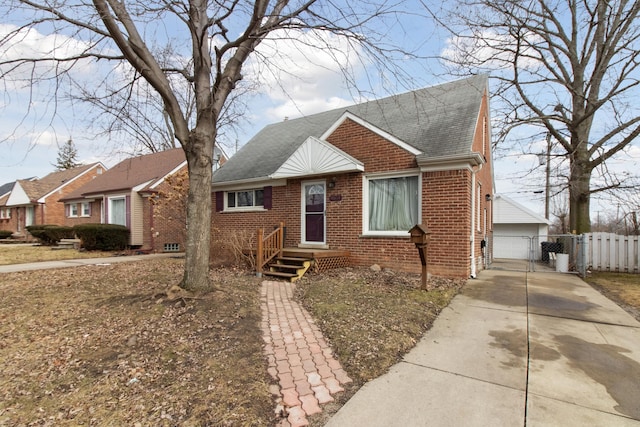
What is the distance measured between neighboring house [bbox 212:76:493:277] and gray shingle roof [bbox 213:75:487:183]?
0.05 meters

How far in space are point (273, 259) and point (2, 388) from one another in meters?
6.37

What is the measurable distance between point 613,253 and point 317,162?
33.6 ft

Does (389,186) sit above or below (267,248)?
above

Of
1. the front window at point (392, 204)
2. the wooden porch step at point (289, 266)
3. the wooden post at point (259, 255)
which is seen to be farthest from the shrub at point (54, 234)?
the front window at point (392, 204)

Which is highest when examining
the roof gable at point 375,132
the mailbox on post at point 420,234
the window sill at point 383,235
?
the roof gable at point 375,132

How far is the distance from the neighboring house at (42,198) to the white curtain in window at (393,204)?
2748cm

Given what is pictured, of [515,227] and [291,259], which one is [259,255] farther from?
[515,227]

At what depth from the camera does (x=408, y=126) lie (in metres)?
9.48

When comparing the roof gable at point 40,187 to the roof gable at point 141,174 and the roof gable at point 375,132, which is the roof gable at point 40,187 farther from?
the roof gable at point 375,132

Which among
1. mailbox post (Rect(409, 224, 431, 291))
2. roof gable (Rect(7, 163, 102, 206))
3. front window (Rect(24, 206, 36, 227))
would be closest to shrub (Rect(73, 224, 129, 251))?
mailbox post (Rect(409, 224, 431, 291))

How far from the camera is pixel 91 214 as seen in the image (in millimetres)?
19484

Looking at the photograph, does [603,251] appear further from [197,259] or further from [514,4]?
[197,259]

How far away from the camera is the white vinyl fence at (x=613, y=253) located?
1037 centimetres

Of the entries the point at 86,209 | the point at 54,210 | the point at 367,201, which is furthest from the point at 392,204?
the point at 54,210
